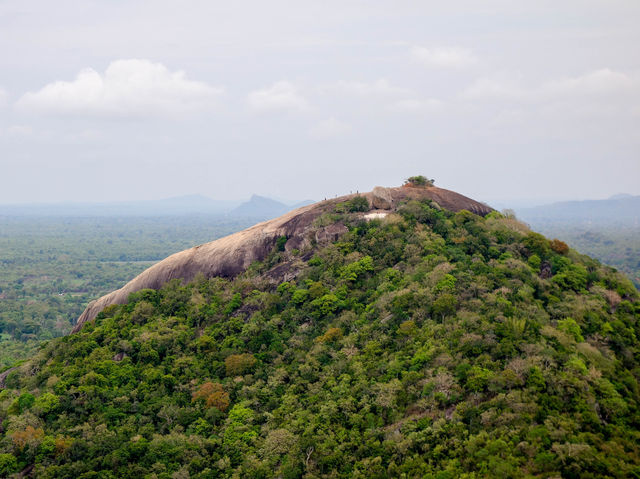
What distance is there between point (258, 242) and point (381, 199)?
10.8 meters

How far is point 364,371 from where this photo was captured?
84.2ft

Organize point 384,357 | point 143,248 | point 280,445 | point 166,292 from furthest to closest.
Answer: point 143,248 < point 166,292 < point 384,357 < point 280,445

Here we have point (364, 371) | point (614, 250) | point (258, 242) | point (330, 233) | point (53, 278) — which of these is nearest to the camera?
point (364, 371)

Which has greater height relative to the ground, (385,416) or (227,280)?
(227,280)

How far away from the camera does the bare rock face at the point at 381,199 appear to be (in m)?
41.1

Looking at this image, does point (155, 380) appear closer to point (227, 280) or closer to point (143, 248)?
point (227, 280)

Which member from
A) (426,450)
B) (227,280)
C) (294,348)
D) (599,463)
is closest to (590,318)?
(599,463)

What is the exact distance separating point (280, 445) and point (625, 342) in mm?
18809

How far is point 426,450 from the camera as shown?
65.5 ft

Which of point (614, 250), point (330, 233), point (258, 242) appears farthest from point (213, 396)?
point (614, 250)

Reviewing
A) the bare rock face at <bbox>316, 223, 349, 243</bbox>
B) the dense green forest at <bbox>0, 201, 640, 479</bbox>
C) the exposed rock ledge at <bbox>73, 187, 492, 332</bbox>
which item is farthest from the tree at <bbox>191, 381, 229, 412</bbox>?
the bare rock face at <bbox>316, 223, 349, 243</bbox>

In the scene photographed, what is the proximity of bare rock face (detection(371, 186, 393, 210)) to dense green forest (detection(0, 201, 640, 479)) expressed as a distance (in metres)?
2.61

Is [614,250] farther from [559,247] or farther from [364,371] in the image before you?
[364,371]

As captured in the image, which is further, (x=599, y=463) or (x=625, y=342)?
(x=625, y=342)
